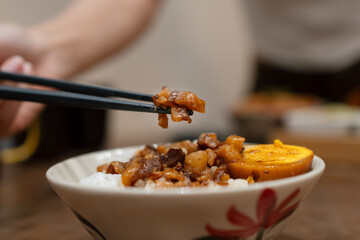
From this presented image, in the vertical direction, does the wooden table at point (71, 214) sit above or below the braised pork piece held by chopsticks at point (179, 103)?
below

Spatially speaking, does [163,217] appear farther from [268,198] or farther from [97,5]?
[97,5]

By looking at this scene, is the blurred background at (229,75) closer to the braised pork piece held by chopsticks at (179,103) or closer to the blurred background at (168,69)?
the blurred background at (168,69)

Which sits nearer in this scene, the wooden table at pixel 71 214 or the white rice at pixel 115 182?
the white rice at pixel 115 182

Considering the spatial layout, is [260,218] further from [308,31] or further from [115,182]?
[308,31]

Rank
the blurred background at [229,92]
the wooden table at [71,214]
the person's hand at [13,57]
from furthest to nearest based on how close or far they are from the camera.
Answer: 1. the person's hand at [13,57]
2. the blurred background at [229,92]
3. the wooden table at [71,214]

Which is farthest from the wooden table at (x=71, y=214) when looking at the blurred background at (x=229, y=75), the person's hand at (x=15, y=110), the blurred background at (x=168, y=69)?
the blurred background at (x=168, y=69)

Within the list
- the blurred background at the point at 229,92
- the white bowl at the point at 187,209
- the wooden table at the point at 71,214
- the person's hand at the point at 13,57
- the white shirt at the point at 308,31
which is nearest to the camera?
the white bowl at the point at 187,209

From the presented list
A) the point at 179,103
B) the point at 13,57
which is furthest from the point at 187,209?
the point at 13,57
